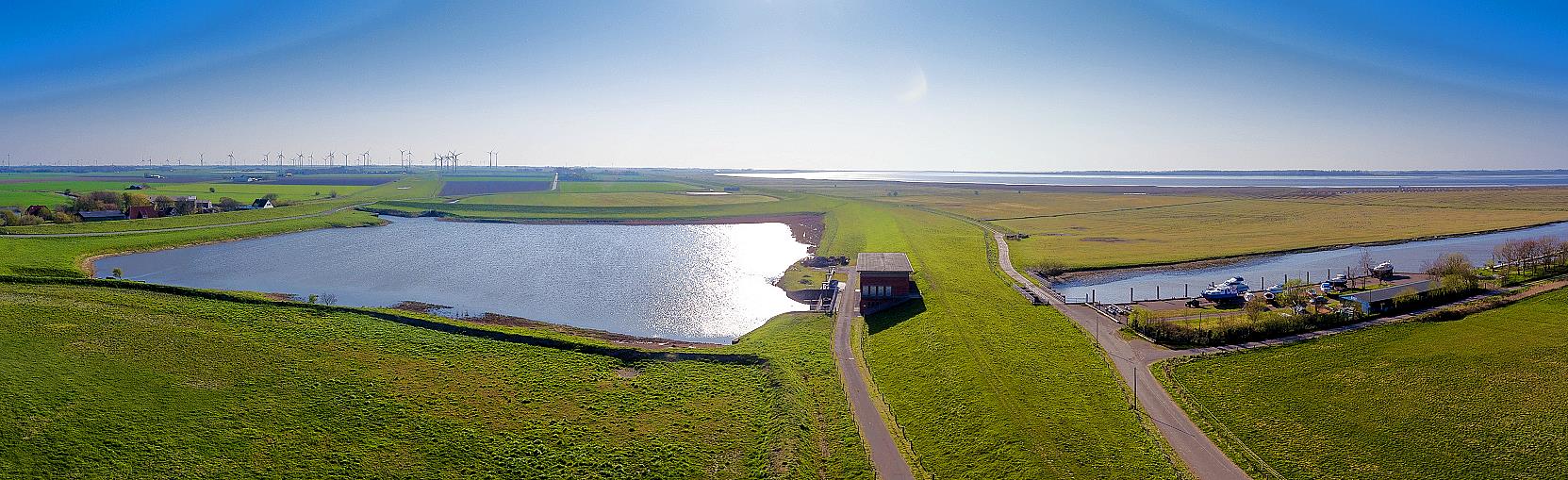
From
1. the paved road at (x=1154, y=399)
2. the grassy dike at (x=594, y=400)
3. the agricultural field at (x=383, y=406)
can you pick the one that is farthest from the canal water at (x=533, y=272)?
the paved road at (x=1154, y=399)

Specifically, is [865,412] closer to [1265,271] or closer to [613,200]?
[1265,271]

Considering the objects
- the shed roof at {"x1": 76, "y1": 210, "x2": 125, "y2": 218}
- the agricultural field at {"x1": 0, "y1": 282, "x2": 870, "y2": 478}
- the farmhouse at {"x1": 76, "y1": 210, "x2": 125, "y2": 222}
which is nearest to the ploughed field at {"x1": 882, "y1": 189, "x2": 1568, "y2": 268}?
the agricultural field at {"x1": 0, "y1": 282, "x2": 870, "y2": 478}

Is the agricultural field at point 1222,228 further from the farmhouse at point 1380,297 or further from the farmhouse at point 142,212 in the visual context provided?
the farmhouse at point 142,212

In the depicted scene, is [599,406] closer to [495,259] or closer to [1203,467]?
[1203,467]

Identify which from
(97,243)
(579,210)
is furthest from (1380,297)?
(579,210)

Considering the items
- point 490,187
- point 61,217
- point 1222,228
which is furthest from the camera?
point 490,187

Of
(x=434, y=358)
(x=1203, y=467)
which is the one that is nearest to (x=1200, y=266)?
(x=1203, y=467)
